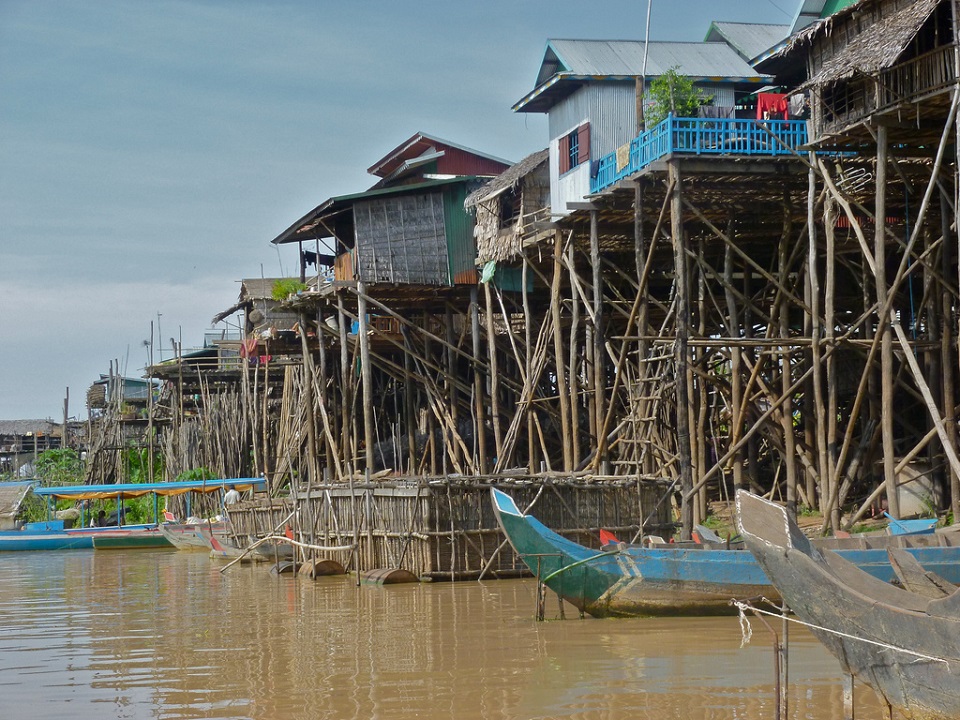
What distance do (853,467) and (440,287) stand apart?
37.3ft

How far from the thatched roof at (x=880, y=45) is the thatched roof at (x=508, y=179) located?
8.40 m

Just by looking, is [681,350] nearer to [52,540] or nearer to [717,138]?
[717,138]

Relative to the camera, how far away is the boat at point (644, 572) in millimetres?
12469

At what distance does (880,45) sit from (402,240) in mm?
13167

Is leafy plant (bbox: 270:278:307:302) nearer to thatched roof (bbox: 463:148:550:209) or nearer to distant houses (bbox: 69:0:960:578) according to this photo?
Answer: distant houses (bbox: 69:0:960:578)

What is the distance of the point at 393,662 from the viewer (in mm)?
11359

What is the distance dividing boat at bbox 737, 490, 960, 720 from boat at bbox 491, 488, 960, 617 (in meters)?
3.71

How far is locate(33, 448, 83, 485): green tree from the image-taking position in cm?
4941

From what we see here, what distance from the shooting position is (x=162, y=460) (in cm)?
4362

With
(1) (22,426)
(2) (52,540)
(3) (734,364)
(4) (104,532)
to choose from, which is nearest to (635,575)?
(3) (734,364)

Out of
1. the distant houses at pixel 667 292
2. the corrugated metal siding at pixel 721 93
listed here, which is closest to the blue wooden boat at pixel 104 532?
the distant houses at pixel 667 292

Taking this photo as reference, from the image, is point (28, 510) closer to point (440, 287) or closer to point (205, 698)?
point (440, 287)

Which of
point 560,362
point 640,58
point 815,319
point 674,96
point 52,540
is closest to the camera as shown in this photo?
point 815,319

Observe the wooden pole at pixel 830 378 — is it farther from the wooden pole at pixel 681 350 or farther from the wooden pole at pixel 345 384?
the wooden pole at pixel 345 384
